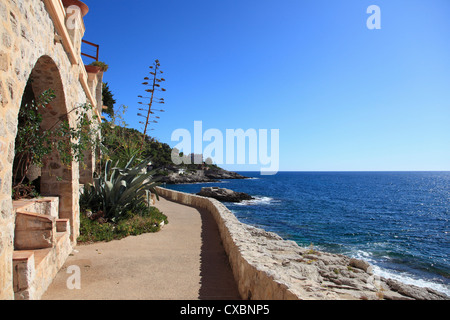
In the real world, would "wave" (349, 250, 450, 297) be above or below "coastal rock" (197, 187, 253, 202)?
below

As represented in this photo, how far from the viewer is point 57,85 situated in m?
4.46

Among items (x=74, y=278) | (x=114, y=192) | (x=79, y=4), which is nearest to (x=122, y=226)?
(x=114, y=192)

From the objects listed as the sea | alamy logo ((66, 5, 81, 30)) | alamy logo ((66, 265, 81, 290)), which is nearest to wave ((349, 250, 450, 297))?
the sea

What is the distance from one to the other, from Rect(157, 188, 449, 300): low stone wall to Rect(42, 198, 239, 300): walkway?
33 centimetres

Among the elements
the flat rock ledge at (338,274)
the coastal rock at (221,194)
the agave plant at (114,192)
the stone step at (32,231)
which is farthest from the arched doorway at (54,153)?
the coastal rock at (221,194)

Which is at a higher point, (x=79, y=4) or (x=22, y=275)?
(x=79, y=4)

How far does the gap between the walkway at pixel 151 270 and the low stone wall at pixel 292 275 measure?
0.33m

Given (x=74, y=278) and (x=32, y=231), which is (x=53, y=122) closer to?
(x=32, y=231)

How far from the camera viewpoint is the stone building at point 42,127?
239 cm

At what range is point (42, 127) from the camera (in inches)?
184

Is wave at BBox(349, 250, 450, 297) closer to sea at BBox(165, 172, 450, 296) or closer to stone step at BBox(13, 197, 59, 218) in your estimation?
sea at BBox(165, 172, 450, 296)

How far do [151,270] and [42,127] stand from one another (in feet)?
9.89

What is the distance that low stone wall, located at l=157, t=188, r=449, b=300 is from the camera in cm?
308

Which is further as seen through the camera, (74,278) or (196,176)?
(196,176)
